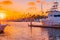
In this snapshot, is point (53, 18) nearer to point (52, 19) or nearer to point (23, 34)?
point (52, 19)

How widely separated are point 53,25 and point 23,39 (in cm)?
123

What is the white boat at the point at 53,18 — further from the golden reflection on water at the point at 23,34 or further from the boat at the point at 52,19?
the golden reflection on water at the point at 23,34

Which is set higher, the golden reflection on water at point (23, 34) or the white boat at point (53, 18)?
the white boat at point (53, 18)

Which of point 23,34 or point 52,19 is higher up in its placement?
point 52,19

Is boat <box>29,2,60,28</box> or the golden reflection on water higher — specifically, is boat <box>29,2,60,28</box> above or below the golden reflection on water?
above

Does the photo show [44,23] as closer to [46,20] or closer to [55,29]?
[46,20]

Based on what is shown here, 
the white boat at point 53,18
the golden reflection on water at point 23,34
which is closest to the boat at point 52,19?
the white boat at point 53,18

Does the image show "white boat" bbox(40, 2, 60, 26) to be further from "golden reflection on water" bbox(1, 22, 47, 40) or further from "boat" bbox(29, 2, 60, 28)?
"golden reflection on water" bbox(1, 22, 47, 40)

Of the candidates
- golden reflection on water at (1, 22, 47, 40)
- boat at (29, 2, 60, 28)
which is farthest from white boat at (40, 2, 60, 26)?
golden reflection on water at (1, 22, 47, 40)

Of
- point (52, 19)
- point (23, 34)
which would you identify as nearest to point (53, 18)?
point (52, 19)

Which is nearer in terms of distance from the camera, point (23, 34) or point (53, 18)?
point (53, 18)

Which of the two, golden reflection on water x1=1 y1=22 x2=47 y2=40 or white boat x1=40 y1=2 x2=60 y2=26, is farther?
white boat x1=40 y1=2 x2=60 y2=26

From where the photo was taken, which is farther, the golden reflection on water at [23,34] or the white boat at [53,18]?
the white boat at [53,18]

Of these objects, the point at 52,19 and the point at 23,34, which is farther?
the point at 23,34
